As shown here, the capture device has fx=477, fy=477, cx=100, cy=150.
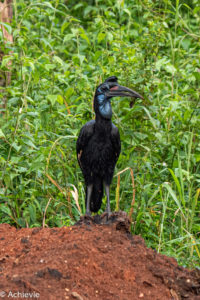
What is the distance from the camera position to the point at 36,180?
4.88m

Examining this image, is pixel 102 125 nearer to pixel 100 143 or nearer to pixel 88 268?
pixel 100 143

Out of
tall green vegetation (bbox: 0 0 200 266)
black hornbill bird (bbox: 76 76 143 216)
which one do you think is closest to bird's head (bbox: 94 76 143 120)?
black hornbill bird (bbox: 76 76 143 216)

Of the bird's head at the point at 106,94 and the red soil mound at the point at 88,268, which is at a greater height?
the bird's head at the point at 106,94

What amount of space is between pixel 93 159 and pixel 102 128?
0.31m

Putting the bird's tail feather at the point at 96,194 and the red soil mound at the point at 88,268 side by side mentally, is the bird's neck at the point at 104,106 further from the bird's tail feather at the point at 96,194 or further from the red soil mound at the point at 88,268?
the red soil mound at the point at 88,268

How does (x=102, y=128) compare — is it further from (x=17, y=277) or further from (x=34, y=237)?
(x=17, y=277)

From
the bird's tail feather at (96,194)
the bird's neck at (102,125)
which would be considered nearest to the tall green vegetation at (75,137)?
the bird's tail feather at (96,194)

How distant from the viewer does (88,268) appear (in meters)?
2.94

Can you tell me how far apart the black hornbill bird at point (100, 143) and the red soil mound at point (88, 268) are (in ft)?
2.41

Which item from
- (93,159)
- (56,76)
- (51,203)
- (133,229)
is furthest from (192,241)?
(56,76)

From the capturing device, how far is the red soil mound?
2.72m

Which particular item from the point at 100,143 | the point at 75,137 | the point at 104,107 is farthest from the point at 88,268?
the point at 75,137

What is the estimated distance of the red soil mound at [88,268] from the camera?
2.72m

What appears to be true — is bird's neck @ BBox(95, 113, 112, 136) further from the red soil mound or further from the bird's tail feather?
the red soil mound
